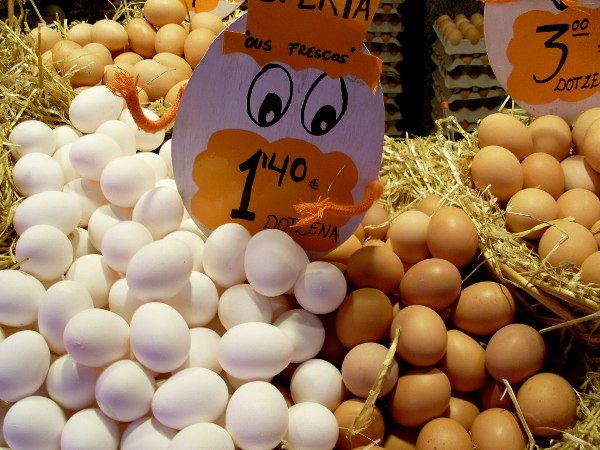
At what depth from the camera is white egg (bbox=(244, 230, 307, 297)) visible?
1.02 m

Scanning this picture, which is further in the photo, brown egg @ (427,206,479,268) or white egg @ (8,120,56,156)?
white egg @ (8,120,56,156)

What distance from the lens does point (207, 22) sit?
1975 millimetres

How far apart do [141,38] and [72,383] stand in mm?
1286

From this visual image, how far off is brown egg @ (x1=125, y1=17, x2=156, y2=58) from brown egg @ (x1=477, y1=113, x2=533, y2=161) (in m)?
1.12

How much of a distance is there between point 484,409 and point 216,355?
485mm

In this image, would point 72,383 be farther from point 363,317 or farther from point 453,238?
point 453,238

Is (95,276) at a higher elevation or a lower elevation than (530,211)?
lower

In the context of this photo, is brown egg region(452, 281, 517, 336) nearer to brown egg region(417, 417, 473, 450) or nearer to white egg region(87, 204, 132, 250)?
brown egg region(417, 417, 473, 450)

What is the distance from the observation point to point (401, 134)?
3.35 metres

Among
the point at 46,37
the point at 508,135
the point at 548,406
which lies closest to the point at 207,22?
the point at 46,37

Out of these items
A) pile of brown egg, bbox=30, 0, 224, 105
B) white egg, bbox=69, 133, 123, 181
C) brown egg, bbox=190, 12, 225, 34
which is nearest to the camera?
white egg, bbox=69, 133, 123, 181

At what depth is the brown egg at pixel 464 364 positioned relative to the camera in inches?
41.9

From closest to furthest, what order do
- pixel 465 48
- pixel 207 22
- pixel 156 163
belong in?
pixel 156 163, pixel 207 22, pixel 465 48

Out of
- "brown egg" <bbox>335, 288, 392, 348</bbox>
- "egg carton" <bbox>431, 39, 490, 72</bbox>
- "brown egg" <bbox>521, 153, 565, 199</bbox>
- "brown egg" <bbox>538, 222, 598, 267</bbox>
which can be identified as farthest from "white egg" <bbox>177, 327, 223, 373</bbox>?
"egg carton" <bbox>431, 39, 490, 72</bbox>
